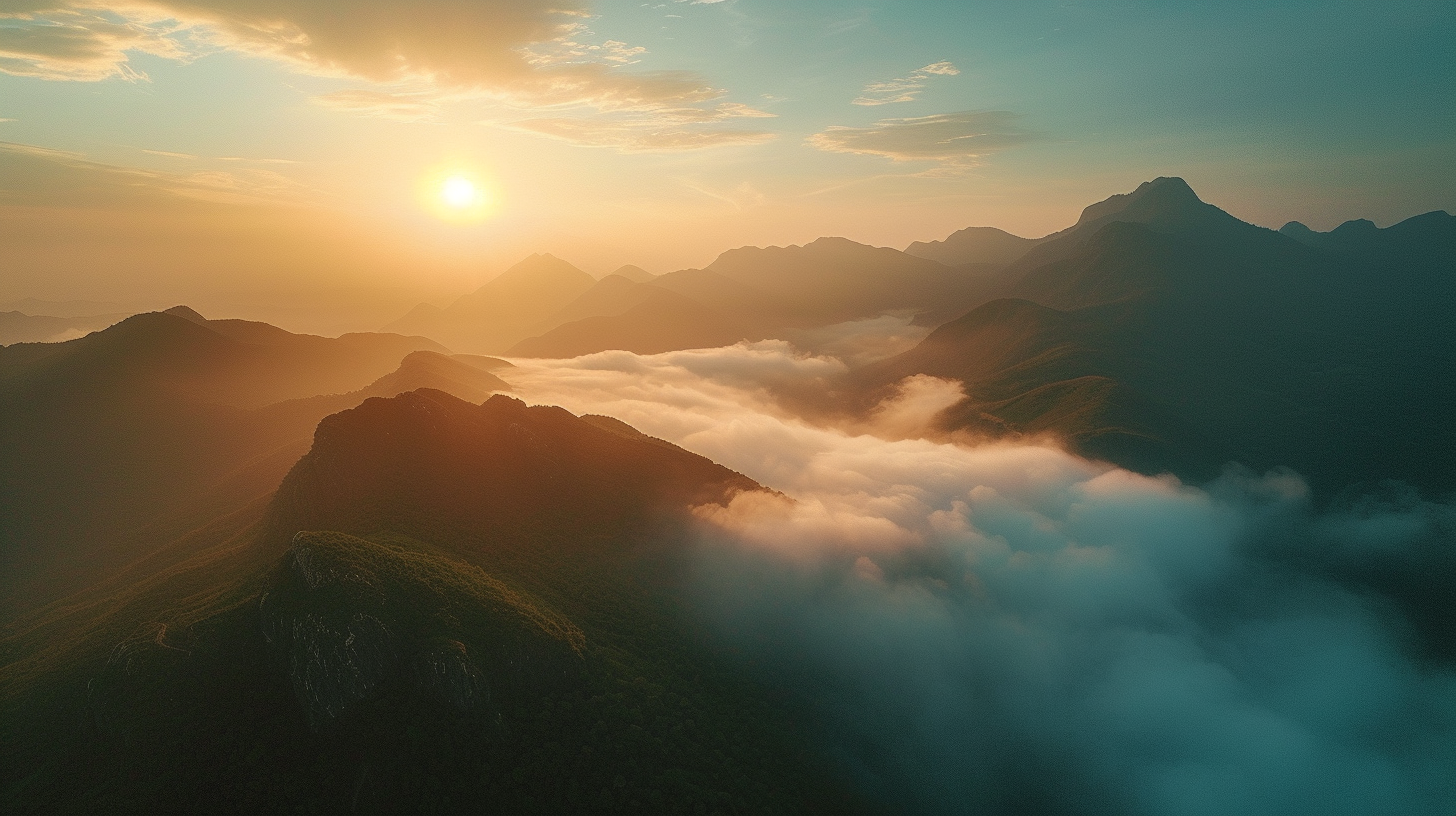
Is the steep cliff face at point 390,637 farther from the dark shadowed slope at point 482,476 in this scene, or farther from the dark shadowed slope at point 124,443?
the dark shadowed slope at point 124,443

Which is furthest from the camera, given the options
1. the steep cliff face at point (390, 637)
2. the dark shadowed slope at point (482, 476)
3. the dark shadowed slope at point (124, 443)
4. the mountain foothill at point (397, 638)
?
the dark shadowed slope at point (124, 443)

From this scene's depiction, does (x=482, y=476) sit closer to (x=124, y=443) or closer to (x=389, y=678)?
(x=389, y=678)

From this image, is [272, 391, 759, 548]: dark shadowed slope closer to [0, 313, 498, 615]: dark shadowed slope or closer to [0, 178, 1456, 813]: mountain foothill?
[0, 178, 1456, 813]: mountain foothill

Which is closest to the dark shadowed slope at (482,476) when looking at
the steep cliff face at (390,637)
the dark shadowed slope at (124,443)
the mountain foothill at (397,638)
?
the mountain foothill at (397,638)

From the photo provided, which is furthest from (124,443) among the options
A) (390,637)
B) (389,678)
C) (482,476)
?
(389,678)

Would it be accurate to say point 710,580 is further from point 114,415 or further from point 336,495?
point 114,415

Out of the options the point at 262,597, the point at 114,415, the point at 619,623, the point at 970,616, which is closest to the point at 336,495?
the point at 262,597
